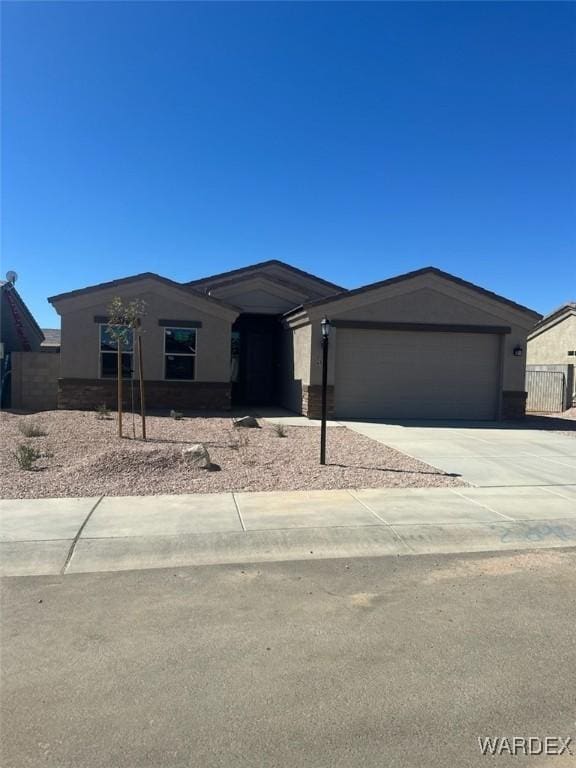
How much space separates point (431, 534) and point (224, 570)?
93.4 inches

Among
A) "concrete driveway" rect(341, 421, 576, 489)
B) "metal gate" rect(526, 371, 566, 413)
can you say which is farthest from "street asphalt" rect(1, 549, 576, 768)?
"metal gate" rect(526, 371, 566, 413)

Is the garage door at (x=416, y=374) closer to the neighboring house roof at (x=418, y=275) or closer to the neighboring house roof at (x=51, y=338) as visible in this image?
the neighboring house roof at (x=418, y=275)

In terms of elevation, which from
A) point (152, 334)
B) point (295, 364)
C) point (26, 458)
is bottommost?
point (26, 458)

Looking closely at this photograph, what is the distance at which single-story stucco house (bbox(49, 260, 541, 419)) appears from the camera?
17.2 metres

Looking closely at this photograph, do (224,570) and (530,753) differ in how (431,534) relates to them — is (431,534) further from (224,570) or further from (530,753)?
(530,753)

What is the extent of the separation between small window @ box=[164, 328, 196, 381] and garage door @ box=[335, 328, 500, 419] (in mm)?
4512

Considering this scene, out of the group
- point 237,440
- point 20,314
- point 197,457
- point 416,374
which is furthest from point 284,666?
point 20,314

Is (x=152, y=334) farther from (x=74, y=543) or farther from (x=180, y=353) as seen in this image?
(x=74, y=543)

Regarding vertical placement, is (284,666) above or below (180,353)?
below

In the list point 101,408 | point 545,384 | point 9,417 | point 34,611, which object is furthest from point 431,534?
point 545,384

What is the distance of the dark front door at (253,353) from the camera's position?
22.1 meters

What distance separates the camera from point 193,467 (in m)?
9.17

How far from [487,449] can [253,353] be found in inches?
456

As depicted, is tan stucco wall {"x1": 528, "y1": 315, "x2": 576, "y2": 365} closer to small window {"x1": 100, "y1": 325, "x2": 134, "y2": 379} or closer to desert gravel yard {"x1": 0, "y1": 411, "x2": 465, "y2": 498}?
desert gravel yard {"x1": 0, "y1": 411, "x2": 465, "y2": 498}
